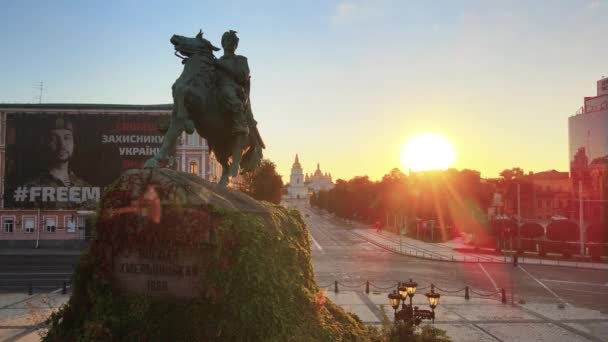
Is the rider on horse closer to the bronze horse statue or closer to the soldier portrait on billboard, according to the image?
the bronze horse statue

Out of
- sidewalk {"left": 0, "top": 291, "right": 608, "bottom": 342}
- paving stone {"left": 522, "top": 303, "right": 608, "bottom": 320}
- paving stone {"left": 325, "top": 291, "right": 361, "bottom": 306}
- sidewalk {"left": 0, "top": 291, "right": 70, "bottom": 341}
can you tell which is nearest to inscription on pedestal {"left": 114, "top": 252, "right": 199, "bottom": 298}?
sidewalk {"left": 0, "top": 291, "right": 70, "bottom": 341}

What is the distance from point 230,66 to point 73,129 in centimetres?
4224

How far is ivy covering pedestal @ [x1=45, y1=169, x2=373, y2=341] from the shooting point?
6.07 m

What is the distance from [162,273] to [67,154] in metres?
43.9

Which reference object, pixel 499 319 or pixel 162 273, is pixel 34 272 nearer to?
pixel 499 319

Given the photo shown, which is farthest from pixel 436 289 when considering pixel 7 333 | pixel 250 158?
pixel 7 333

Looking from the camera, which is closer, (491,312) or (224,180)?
(224,180)

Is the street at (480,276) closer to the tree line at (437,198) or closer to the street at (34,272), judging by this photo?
the street at (34,272)

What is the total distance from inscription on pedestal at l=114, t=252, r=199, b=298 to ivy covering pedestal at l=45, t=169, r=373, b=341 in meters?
0.08

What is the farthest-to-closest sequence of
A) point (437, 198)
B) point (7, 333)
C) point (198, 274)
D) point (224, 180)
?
point (437, 198), point (7, 333), point (224, 180), point (198, 274)

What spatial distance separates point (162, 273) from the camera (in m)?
6.15

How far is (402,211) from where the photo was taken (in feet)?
223

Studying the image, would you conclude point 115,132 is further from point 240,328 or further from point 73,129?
point 240,328

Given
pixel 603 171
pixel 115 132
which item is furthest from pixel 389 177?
pixel 115 132
